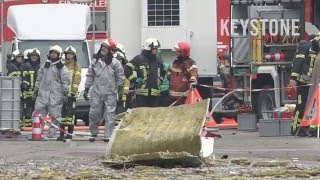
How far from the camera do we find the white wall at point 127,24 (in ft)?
85.2

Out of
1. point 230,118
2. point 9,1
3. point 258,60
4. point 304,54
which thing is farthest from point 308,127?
point 9,1

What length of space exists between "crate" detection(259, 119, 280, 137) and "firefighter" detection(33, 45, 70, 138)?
11.3 feet

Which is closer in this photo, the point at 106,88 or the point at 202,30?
the point at 106,88

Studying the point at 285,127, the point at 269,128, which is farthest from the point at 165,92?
the point at 285,127

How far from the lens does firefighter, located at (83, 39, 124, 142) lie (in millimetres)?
19016

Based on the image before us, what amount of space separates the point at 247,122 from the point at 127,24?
177 inches

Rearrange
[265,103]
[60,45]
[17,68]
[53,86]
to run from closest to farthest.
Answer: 1. [53,86]
2. [17,68]
3. [265,103]
4. [60,45]

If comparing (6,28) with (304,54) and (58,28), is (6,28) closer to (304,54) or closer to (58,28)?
(58,28)

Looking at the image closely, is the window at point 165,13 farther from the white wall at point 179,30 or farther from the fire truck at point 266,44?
the fire truck at point 266,44

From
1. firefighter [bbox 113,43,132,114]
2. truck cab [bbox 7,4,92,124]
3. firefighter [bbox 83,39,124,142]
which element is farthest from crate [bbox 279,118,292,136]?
truck cab [bbox 7,4,92,124]

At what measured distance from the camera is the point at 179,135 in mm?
13188

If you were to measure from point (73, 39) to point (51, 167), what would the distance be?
12218 millimetres

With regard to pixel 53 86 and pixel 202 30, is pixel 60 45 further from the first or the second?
pixel 53 86

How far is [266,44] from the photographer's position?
77.6 feet
